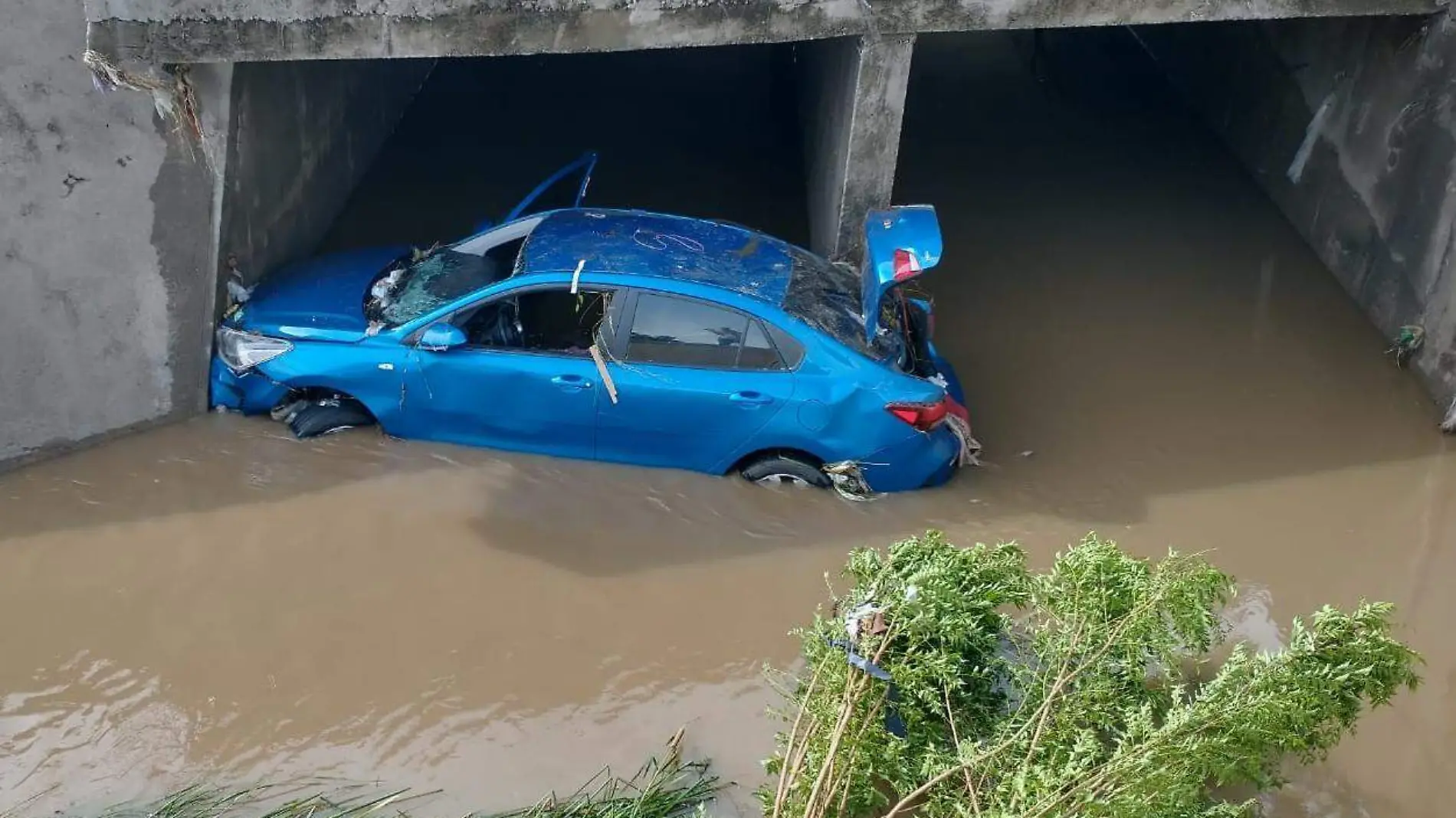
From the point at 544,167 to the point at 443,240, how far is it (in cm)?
158

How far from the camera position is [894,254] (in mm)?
6352

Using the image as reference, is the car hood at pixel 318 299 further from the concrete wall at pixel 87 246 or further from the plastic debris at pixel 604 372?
the plastic debris at pixel 604 372

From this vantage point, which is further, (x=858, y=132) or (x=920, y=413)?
(x=858, y=132)

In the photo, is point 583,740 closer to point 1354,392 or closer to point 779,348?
point 779,348

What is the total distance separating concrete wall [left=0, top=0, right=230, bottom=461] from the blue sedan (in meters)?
0.36

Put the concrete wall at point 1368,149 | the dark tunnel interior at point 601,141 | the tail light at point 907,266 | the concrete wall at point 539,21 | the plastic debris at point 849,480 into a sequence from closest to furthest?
the concrete wall at point 539,21
the tail light at point 907,266
the plastic debris at point 849,480
the concrete wall at point 1368,149
the dark tunnel interior at point 601,141

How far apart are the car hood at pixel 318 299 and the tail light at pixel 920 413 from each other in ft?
9.74

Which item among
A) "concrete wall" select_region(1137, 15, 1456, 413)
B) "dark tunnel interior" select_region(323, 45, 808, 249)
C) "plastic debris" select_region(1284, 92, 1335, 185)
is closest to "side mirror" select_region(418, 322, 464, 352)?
"dark tunnel interior" select_region(323, 45, 808, 249)

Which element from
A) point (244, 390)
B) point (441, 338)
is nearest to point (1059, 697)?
point (441, 338)

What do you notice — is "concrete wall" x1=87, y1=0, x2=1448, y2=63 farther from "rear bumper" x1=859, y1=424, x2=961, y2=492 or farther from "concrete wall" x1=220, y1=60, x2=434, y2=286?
"rear bumper" x1=859, y1=424, x2=961, y2=492

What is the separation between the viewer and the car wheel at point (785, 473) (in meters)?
6.51

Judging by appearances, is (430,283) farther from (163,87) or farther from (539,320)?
(163,87)

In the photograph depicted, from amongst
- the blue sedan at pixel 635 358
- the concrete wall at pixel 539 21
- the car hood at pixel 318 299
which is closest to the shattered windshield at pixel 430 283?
the blue sedan at pixel 635 358

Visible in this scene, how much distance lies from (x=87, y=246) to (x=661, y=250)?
3132 mm
